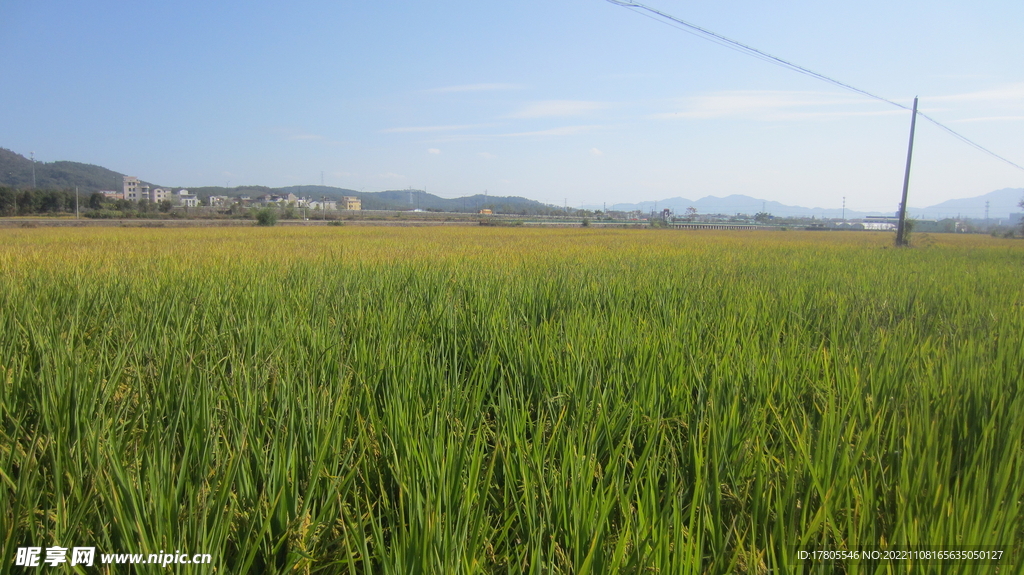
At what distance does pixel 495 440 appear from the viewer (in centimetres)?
159

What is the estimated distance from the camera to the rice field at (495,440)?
1.10 meters

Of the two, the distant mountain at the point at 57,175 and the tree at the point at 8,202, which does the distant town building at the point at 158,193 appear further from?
the tree at the point at 8,202

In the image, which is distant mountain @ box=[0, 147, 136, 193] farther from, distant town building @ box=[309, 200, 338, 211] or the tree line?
the tree line

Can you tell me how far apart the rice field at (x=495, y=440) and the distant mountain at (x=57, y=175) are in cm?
Result: 8958

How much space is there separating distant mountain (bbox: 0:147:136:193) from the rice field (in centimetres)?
8958

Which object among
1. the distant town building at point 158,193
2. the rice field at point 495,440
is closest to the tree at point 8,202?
the rice field at point 495,440

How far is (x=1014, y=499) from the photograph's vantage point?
1.12m

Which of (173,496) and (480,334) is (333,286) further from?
(173,496)

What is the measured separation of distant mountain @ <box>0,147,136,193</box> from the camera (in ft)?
255

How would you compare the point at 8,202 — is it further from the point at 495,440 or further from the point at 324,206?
the point at 495,440

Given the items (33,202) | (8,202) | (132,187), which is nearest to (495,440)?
(8,202)

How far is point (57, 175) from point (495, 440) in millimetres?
117609

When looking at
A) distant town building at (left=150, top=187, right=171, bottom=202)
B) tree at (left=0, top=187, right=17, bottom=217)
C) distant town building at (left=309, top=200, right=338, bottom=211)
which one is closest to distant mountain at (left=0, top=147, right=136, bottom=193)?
distant town building at (left=150, top=187, right=171, bottom=202)

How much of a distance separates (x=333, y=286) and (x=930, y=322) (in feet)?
14.1
